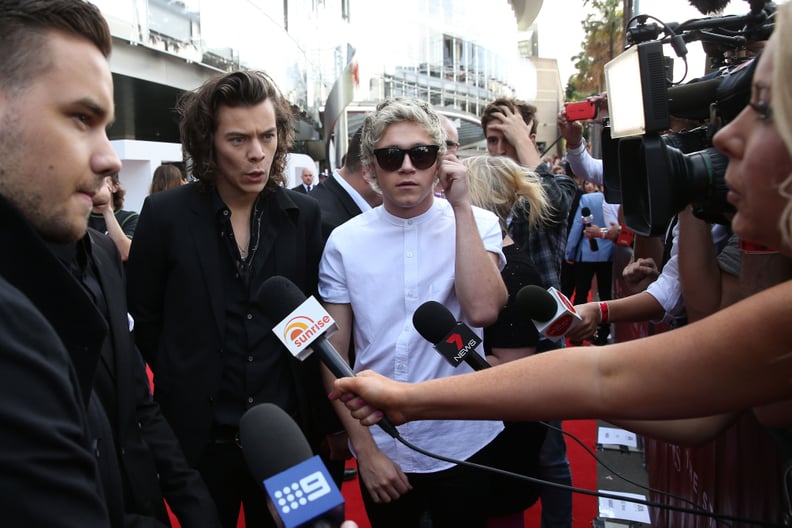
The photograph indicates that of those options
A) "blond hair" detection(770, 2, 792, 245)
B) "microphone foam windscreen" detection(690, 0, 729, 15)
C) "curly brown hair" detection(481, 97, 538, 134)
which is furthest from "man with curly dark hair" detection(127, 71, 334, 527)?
"microphone foam windscreen" detection(690, 0, 729, 15)

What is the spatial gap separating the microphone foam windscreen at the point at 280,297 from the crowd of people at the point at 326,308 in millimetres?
353

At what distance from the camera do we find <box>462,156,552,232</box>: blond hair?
130 inches

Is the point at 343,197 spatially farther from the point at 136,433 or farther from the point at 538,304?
the point at 136,433

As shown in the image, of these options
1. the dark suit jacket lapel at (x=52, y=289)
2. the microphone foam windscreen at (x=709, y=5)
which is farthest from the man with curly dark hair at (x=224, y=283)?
the microphone foam windscreen at (x=709, y=5)

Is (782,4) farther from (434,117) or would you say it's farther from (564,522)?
(564,522)

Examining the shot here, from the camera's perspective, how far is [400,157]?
2.46m

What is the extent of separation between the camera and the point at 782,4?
1104 mm

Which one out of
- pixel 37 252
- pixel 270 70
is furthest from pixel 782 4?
pixel 270 70

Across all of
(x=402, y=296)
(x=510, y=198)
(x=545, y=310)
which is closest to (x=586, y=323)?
(x=545, y=310)

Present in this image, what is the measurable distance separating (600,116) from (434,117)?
61.9 inches

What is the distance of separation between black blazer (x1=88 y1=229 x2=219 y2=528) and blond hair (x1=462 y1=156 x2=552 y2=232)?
6.48ft

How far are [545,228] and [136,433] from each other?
2613 mm

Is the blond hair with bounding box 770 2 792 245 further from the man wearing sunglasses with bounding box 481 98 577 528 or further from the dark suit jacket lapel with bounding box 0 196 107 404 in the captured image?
the man wearing sunglasses with bounding box 481 98 577 528

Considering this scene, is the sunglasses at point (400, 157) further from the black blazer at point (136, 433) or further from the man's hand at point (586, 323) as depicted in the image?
the black blazer at point (136, 433)
